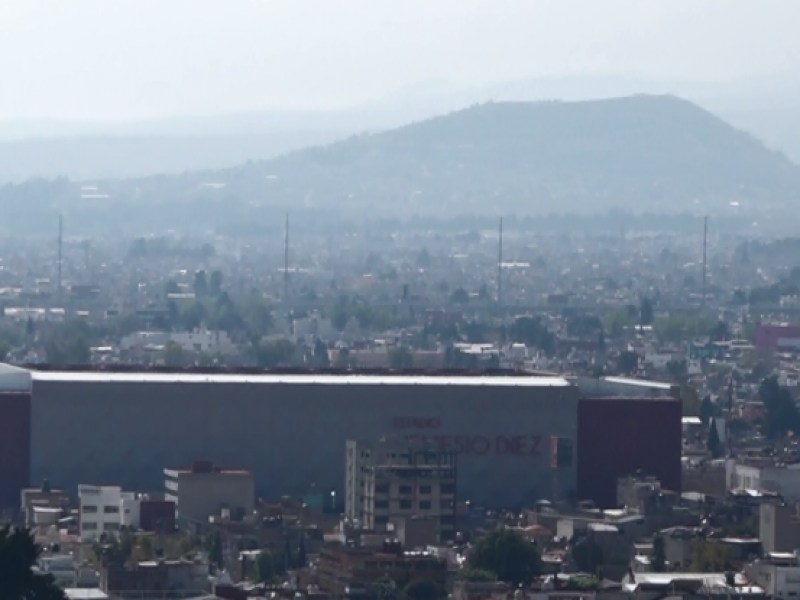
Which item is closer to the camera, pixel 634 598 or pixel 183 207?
pixel 634 598

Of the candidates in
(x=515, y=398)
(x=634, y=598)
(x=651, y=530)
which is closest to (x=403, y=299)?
(x=515, y=398)

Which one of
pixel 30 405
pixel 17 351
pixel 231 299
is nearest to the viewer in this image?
pixel 30 405

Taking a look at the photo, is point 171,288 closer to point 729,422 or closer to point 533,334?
point 533,334

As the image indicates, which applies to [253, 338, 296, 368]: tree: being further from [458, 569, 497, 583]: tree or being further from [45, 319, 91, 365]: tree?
[458, 569, 497, 583]: tree

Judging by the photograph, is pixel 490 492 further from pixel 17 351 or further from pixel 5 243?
pixel 5 243

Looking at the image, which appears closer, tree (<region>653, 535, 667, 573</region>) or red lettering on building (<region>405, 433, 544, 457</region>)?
tree (<region>653, 535, 667, 573</region>)

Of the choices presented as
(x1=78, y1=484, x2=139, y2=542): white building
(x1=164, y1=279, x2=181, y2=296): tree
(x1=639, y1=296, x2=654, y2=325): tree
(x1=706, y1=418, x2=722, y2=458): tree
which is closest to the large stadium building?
(x1=78, y1=484, x2=139, y2=542): white building

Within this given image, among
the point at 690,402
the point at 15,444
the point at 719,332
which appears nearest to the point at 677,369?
the point at 690,402
